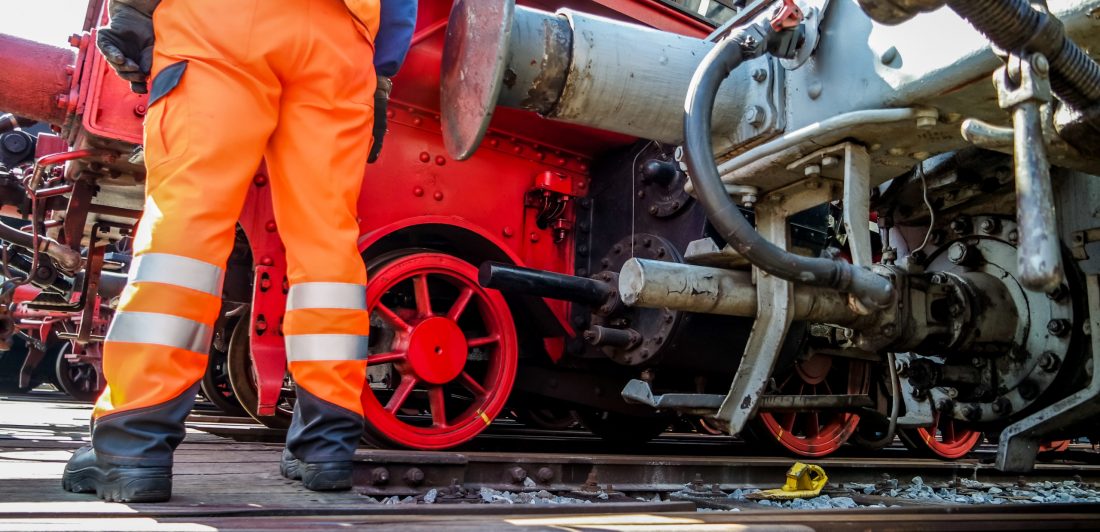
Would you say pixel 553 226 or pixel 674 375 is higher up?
pixel 553 226

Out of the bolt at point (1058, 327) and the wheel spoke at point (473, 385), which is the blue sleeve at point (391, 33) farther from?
the bolt at point (1058, 327)

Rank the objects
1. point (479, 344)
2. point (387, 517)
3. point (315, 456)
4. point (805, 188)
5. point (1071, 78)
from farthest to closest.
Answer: point (479, 344)
point (805, 188)
point (315, 456)
point (387, 517)
point (1071, 78)

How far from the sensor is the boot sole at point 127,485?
59.7 inches

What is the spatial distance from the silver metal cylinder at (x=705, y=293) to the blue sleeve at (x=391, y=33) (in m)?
0.98

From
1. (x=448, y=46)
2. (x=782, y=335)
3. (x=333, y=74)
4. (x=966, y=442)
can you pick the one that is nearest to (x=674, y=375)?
(x=782, y=335)

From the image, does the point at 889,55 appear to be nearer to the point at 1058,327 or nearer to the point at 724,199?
the point at 724,199

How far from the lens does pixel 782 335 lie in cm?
224

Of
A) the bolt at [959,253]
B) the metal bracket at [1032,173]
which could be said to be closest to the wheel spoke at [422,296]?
the bolt at [959,253]

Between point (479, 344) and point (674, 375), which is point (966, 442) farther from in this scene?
point (479, 344)

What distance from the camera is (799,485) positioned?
2.80 meters

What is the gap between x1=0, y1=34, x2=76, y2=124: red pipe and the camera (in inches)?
116

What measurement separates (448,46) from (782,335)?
137cm

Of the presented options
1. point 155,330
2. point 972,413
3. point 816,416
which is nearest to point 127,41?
point 155,330

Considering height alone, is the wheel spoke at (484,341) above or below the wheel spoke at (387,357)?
above
